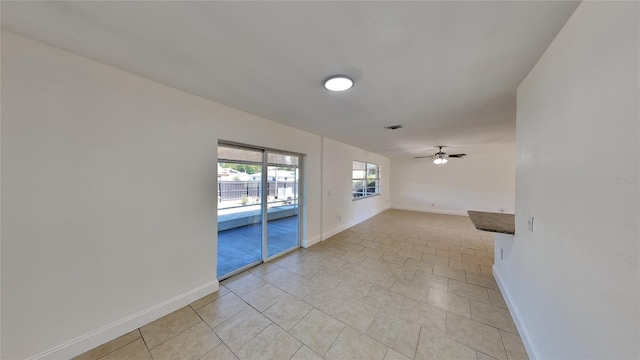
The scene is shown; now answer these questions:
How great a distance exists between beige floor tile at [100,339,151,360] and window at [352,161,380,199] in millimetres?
5051

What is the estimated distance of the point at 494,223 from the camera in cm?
253

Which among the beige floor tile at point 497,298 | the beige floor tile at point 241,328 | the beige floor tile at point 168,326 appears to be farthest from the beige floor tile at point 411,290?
the beige floor tile at point 168,326

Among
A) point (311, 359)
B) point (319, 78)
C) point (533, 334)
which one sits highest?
point (319, 78)

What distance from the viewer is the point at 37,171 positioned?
4.66ft

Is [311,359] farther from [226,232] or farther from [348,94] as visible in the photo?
[226,232]

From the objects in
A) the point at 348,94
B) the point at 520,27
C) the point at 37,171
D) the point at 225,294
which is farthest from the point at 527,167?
the point at 37,171

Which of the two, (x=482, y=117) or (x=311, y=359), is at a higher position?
(x=482, y=117)

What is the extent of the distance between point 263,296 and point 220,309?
466 millimetres

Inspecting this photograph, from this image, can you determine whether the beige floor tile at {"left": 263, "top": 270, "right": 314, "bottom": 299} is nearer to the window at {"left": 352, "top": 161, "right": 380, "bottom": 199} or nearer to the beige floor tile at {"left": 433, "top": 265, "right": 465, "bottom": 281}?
the beige floor tile at {"left": 433, "top": 265, "right": 465, "bottom": 281}

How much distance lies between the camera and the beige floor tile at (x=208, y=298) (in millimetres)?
2209

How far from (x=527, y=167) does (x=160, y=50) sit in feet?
10.2

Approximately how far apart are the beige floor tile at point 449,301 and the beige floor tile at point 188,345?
7.59 feet

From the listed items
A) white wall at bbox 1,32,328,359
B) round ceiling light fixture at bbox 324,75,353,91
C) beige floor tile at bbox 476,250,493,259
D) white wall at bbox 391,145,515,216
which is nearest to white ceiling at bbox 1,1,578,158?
round ceiling light fixture at bbox 324,75,353,91

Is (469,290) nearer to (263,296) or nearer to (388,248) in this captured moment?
(388,248)
